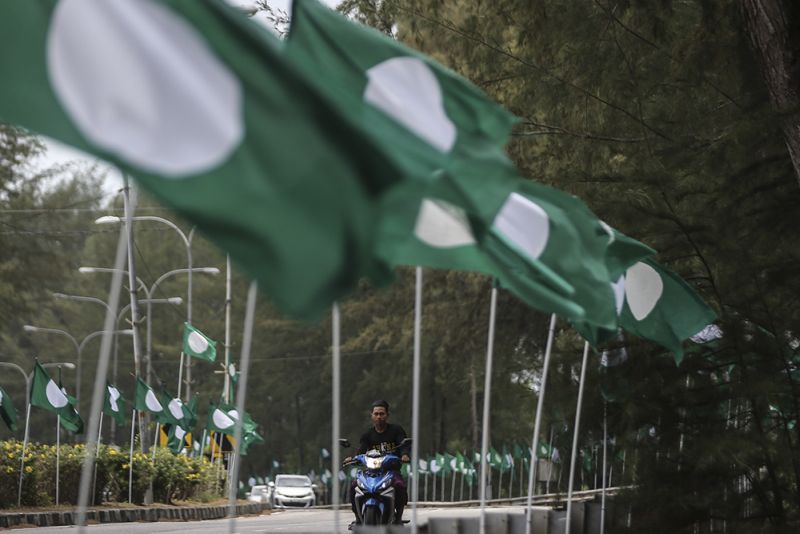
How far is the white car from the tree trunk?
150 feet

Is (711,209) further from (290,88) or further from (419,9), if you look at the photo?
(290,88)

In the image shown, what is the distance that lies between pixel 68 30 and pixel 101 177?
95.8 meters

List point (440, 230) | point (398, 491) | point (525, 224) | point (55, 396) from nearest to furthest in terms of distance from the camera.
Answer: point (440, 230), point (525, 224), point (398, 491), point (55, 396)

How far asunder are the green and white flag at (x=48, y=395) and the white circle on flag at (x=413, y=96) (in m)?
19.6

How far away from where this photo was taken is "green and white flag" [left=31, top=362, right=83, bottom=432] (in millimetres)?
28547

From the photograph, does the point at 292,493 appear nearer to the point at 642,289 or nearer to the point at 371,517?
the point at 371,517

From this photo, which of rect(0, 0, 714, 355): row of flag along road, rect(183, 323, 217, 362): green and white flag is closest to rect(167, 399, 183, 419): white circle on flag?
rect(183, 323, 217, 362): green and white flag

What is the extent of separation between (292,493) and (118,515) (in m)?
31.8

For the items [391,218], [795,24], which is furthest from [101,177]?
[391,218]

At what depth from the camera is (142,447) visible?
32.5m

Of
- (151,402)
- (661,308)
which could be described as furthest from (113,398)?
(661,308)

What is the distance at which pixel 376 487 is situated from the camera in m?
16.7

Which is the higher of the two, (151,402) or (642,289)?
(151,402)

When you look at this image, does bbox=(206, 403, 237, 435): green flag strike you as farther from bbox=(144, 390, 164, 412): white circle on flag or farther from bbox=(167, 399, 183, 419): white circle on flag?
bbox=(144, 390, 164, 412): white circle on flag
